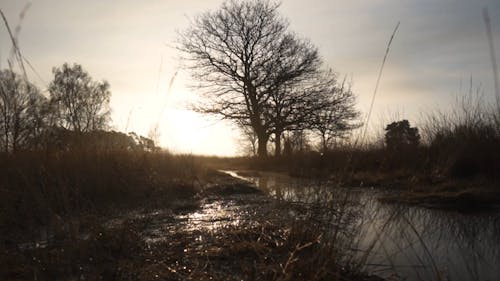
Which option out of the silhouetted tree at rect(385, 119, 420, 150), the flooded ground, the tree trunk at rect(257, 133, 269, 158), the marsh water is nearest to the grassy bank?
the flooded ground

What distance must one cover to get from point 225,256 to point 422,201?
3354 millimetres

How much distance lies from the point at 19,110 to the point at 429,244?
3.21 meters

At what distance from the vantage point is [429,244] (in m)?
3.01

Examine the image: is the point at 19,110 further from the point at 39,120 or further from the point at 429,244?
the point at 429,244

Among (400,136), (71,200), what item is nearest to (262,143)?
(400,136)

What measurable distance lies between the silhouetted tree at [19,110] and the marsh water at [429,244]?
2216 millimetres

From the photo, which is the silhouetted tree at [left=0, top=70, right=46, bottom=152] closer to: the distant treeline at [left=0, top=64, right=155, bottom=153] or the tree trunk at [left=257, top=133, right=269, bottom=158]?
the distant treeline at [left=0, top=64, right=155, bottom=153]

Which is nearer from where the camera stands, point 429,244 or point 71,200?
point 429,244

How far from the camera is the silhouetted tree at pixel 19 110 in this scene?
2816 mm

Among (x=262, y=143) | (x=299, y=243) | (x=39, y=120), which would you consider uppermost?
(x=262, y=143)

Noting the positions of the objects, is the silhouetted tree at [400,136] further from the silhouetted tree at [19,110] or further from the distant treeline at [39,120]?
the silhouetted tree at [19,110]

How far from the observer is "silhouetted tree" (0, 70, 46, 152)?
2816 mm

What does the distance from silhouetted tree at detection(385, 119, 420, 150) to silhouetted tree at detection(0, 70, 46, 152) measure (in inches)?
297

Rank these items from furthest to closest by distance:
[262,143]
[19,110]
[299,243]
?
[262,143] < [19,110] < [299,243]
